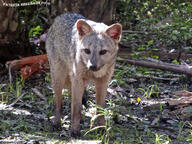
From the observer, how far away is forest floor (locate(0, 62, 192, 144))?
15.6 feet

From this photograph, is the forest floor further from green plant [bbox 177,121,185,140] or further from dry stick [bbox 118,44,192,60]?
dry stick [bbox 118,44,192,60]

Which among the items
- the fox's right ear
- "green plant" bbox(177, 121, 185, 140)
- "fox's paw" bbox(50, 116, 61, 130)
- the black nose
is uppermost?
the fox's right ear

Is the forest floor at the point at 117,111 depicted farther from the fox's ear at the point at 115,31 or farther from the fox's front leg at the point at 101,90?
the fox's ear at the point at 115,31

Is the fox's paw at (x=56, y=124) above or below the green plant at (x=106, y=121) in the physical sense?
below

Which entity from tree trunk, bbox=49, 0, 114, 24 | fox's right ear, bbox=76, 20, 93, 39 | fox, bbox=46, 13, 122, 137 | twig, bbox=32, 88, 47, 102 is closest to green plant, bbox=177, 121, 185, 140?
fox, bbox=46, 13, 122, 137

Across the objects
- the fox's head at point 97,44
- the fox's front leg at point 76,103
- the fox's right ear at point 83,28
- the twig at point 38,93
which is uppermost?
the fox's right ear at point 83,28

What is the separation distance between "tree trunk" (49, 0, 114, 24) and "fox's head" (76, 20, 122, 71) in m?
2.56

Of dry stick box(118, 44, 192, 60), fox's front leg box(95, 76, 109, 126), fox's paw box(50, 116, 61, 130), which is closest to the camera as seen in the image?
fox's front leg box(95, 76, 109, 126)

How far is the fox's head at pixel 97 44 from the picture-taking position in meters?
4.73

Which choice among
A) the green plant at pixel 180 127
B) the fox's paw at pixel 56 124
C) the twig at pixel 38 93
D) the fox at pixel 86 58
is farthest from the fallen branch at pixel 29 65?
the green plant at pixel 180 127

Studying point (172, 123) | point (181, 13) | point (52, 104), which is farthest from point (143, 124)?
point (181, 13)

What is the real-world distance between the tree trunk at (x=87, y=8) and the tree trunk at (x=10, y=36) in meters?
0.93

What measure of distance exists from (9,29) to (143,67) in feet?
10.7

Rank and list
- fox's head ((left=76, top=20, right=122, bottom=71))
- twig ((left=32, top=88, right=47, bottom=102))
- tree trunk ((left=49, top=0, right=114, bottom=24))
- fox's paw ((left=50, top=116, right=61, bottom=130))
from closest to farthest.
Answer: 1. fox's head ((left=76, top=20, right=122, bottom=71))
2. fox's paw ((left=50, top=116, right=61, bottom=130))
3. twig ((left=32, top=88, right=47, bottom=102))
4. tree trunk ((left=49, top=0, right=114, bottom=24))
